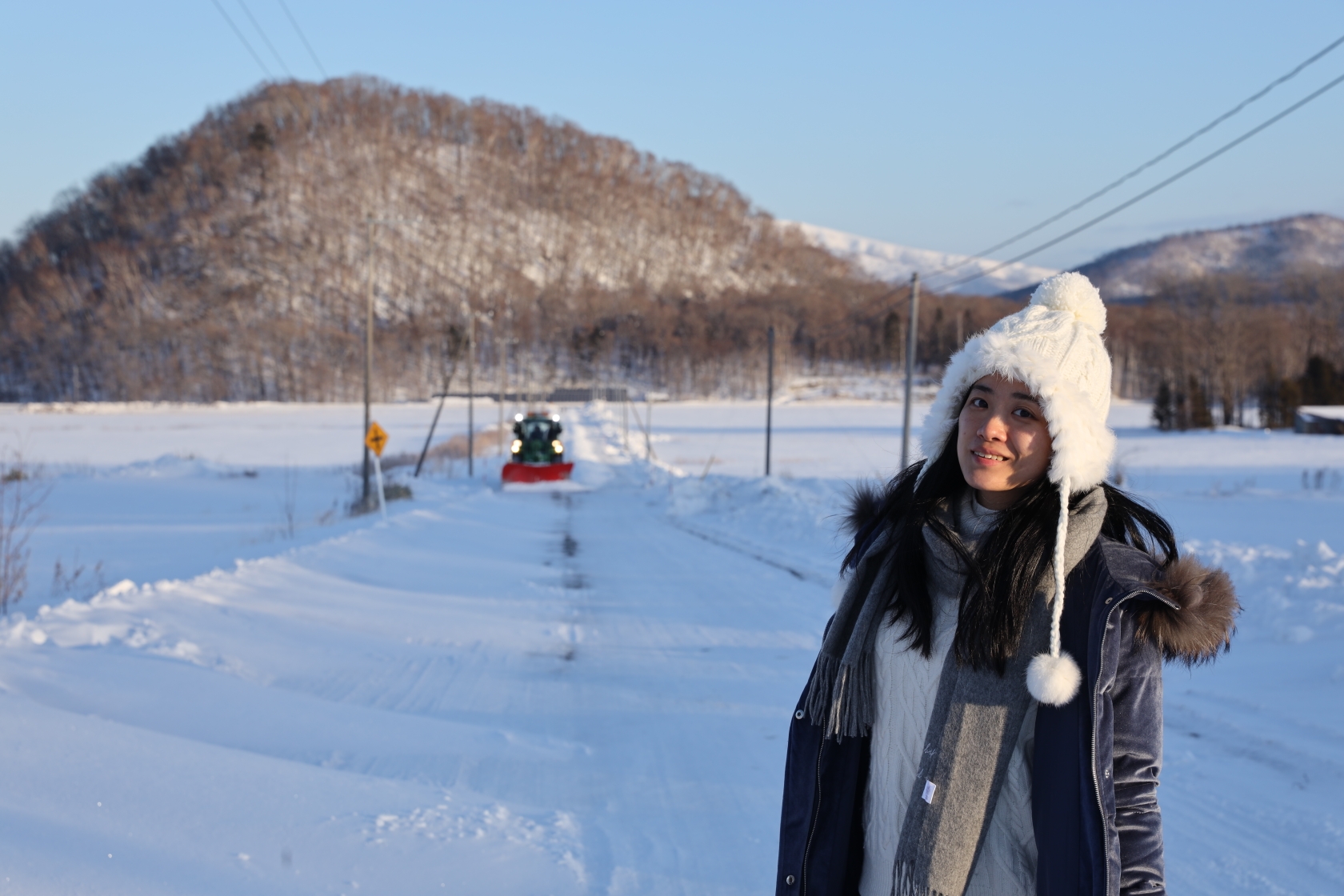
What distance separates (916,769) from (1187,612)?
2.35 ft

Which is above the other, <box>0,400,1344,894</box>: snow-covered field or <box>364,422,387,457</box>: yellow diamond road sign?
<box>364,422,387,457</box>: yellow diamond road sign

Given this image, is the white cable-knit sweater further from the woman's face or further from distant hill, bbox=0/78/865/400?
distant hill, bbox=0/78/865/400

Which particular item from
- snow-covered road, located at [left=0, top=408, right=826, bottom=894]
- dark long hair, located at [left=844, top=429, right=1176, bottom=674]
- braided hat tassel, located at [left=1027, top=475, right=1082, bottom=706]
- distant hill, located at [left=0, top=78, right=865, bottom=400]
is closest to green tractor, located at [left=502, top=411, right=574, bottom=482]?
snow-covered road, located at [left=0, top=408, right=826, bottom=894]

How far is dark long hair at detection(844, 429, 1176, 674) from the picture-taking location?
6.29ft

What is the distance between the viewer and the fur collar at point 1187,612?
1.72 meters

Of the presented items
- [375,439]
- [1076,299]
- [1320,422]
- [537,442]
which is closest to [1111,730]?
[1076,299]

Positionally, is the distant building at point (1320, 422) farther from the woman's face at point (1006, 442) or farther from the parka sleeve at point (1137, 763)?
the parka sleeve at point (1137, 763)

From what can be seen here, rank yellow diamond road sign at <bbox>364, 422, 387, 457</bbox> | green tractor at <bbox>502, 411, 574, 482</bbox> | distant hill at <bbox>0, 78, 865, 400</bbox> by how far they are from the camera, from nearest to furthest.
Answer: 1. yellow diamond road sign at <bbox>364, 422, 387, 457</bbox>
2. green tractor at <bbox>502, 411, 574, 482</bbox>
3. distant hill at <bbox>0, 78, 865, 400</bbox>

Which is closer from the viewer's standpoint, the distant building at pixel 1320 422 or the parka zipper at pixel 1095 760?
the parka zipper at pixel 1095 760

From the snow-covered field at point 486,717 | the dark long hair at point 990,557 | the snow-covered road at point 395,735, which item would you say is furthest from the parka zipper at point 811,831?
the snow-covered road at point 395,735

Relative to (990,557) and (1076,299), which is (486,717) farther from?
(1076,299)

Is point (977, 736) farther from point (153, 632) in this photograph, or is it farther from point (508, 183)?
point (508, 183)

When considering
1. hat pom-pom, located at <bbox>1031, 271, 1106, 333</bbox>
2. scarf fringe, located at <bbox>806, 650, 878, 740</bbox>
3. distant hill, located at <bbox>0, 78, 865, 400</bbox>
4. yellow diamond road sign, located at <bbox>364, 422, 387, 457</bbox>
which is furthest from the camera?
distant hill, located at <bbox>0, 78, 865, 400</bbox>

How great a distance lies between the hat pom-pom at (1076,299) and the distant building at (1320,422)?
61.9 m
